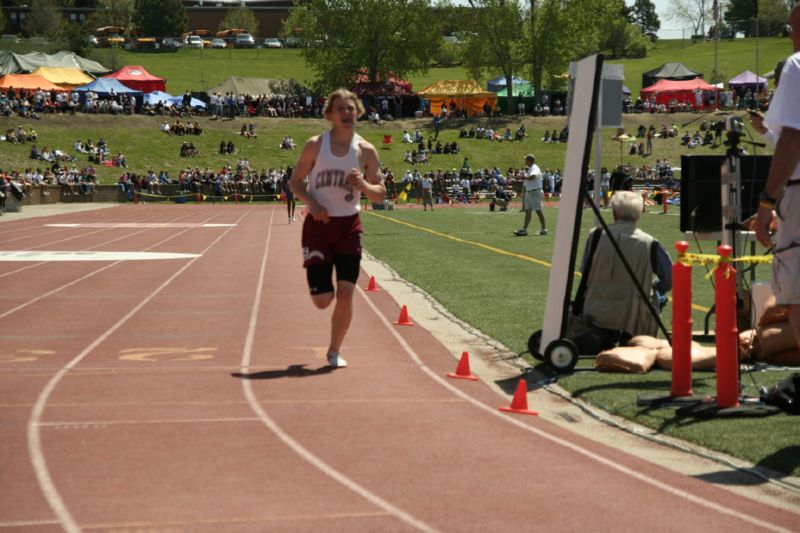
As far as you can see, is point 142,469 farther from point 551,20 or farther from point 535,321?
point 551,20

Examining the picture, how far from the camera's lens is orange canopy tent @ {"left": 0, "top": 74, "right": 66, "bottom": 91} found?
74812 mm

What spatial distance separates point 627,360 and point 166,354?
12.7 feet

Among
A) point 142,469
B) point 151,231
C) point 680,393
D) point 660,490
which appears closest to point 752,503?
point 660,490

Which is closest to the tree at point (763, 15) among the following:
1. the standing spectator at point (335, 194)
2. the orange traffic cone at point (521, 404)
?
the standing spectator at point (335, 194)

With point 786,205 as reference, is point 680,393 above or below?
below

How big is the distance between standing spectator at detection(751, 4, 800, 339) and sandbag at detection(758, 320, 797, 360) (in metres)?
3.11

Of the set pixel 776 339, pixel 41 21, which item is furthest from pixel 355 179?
pixel 41 21

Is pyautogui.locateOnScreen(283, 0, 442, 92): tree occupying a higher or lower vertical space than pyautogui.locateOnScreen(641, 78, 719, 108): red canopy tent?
higher

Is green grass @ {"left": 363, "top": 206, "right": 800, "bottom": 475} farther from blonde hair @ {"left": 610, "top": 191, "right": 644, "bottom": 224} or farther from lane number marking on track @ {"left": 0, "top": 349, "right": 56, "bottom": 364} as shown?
lane number marking on track @ {"left": 0, "top": 349, "right": 56, "bottom": 364}

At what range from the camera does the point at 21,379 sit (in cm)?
894

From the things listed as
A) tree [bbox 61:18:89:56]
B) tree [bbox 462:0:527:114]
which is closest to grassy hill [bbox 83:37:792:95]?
tree [bbox 61:18:89:56]

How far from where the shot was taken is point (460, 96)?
Result: 297 feet

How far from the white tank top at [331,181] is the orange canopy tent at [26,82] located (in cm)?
6959

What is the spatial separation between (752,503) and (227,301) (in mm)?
10167
